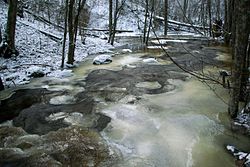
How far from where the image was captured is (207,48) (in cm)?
2116

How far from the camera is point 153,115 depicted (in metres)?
8.75

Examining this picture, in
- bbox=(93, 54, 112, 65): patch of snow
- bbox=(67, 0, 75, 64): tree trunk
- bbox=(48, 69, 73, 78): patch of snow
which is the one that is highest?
bbox=(67, 0, 75, 64): tree trunk

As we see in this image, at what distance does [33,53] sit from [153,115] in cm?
894

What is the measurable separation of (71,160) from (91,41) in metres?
16.6

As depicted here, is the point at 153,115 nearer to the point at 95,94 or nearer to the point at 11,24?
the point at 95,94

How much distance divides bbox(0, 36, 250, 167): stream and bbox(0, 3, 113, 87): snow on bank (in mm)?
862

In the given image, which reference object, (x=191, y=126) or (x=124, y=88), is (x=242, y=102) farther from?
(x=124, y=88)

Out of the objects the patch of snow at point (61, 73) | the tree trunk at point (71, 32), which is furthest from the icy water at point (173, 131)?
the tree trunk at point (71, 32)

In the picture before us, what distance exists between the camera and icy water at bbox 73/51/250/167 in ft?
21.3

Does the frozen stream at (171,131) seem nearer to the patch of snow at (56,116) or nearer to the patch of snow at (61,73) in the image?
the patch of snow at (56,116)

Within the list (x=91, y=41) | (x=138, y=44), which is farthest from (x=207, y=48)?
(x=91, y=41)

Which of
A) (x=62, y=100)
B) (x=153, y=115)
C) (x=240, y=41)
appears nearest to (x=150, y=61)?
(x=62, y=100)

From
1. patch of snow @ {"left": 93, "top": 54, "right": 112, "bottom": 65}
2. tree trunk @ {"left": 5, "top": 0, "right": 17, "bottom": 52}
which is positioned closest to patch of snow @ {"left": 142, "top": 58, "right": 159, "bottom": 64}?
patch of snow @ {"left": 93, "top": 54, "right": 112, "bottom": 65}

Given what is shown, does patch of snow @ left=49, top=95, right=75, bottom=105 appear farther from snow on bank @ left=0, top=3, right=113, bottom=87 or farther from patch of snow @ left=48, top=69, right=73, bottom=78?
patch of snow @ left=48, top=69, right=73, bottom=78
